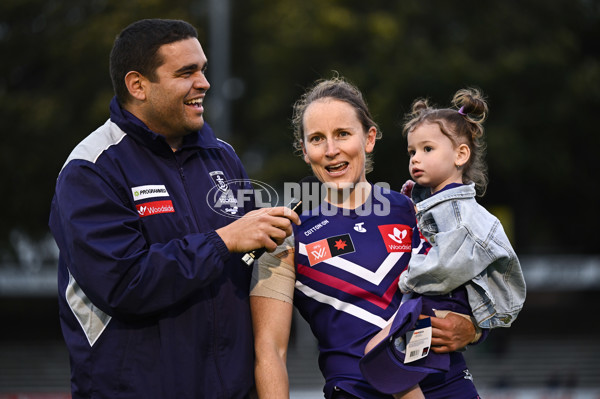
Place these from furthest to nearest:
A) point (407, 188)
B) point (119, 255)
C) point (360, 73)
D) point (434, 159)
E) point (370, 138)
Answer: point (360, 73)
point (407, 188)
point (370, 138)
point (434, 159)
point (119, 255)

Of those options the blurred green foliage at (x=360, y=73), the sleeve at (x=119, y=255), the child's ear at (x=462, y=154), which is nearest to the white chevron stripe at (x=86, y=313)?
the sleeve at (x=119, y=255)

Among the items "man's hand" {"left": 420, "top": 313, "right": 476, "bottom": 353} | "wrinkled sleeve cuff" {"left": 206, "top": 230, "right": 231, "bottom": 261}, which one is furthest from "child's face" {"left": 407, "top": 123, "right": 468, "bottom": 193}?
"wrinkled sleeve cuff" {"left": 206, "top": 230, "right": 231, "bottom": 261}

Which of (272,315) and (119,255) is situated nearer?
(119,255)

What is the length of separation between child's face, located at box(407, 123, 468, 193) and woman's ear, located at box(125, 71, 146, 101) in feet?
3.99

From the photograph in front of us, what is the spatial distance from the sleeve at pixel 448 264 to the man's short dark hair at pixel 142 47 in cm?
139

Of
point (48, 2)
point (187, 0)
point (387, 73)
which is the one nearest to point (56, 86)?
point (48, 2)

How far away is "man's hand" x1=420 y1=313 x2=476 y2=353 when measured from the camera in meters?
3.29

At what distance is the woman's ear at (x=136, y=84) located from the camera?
11.2 ft

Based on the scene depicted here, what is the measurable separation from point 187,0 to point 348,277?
→ 15.7 metres

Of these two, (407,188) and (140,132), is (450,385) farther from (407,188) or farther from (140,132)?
(140,132)

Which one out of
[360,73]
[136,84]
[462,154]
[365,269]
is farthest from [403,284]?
[360,73]

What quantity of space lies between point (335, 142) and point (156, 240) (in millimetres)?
899

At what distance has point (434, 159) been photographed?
11.4 ft

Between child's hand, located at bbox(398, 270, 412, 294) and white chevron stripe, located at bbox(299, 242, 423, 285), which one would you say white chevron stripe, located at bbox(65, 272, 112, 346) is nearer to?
white chevron stripe, located at bbox(299, 242, 423, 285)
